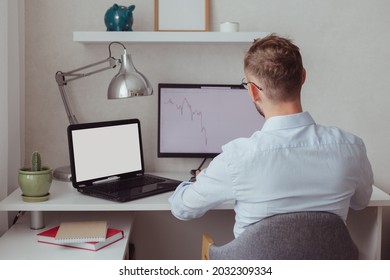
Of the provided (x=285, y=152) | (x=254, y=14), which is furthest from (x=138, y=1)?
(x=285, y=152)

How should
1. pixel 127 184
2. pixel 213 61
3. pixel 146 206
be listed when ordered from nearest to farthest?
pixel 146 206
pixel 127 184
pixel 213 61

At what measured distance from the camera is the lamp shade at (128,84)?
88.0 inches

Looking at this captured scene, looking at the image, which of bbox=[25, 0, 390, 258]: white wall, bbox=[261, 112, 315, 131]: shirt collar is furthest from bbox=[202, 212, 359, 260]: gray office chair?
bbox=[25, 0, 390, 258]: white wall

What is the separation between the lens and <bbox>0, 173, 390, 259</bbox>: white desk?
6.75 ft

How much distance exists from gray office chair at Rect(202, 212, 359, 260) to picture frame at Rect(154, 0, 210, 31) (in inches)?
50.9

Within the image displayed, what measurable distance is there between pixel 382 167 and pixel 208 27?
106 centimetres

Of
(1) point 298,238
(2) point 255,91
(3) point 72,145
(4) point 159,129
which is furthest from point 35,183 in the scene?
(1) point 298,238

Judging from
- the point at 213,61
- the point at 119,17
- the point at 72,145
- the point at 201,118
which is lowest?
the point at 72,145

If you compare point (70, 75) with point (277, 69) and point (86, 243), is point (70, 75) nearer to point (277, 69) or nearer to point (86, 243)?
point (86, 243)

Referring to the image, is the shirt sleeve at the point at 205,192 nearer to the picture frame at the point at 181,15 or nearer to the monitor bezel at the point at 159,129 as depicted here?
the monitor bezel at the point at 159,129

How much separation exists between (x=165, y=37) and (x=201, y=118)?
41cm

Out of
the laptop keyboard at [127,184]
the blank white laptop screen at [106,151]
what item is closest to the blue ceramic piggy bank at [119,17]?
the blank white laptop screen at [106,151]

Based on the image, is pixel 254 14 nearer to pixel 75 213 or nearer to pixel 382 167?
pixel 382 167

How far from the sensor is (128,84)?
88.1 inches
